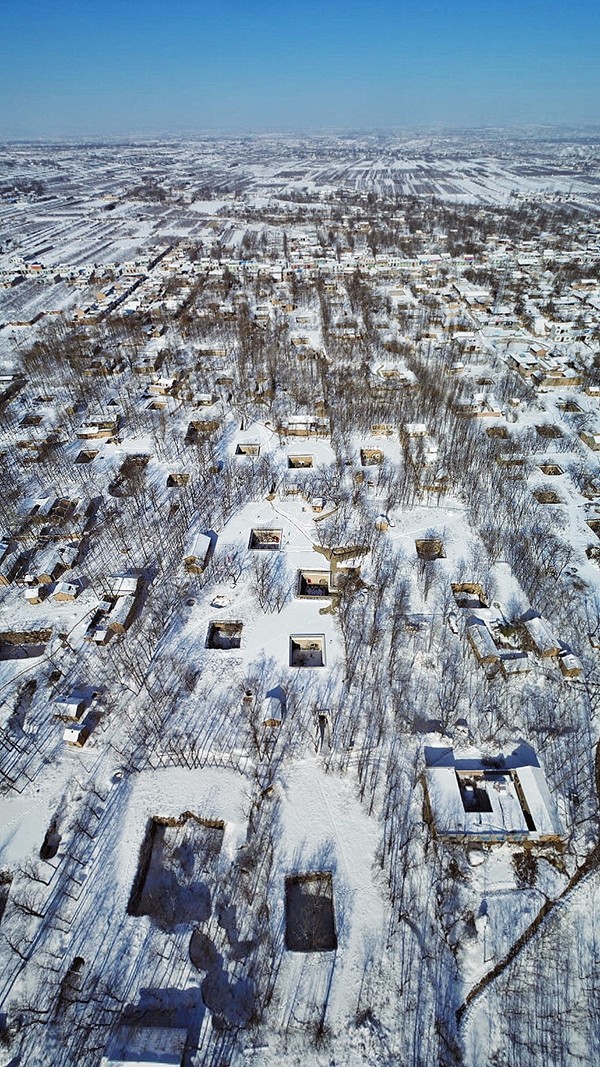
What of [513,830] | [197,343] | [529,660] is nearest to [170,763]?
[513,830]

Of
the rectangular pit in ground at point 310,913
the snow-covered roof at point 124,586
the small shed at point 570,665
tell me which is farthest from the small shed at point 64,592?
the small shed at point 570,665

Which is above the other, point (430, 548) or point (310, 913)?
point (430, 548)

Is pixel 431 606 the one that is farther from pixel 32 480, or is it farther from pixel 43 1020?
pixel 32 480

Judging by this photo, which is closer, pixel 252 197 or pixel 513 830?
pixel 513 830

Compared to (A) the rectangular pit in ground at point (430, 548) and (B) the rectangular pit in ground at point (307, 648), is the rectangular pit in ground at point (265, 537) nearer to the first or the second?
(B) the rectangular pit in ground at point (307, 648)

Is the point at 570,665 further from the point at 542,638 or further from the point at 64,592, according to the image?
the point at 64,592

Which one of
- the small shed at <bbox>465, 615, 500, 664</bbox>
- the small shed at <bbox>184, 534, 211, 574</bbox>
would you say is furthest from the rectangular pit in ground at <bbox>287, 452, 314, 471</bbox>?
the small shed at <bbox>465, 615, 500, 664</bbox>

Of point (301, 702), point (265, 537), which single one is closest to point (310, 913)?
point (301, 702)

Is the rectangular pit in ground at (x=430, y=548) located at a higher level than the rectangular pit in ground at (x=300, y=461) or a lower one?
lower

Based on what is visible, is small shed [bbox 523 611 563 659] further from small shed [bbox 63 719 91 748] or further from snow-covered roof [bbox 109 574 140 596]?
small shed [bbox 63 719 91 748]
